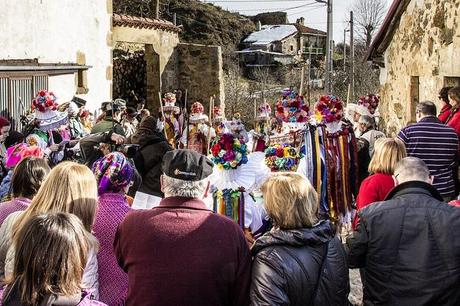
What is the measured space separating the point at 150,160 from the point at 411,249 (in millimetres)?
3175

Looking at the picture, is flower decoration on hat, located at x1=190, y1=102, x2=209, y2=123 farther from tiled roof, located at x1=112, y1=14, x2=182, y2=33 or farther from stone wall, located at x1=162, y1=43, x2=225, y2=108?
stone wall, located at x1=162, y1=43, x2=225, y2=108

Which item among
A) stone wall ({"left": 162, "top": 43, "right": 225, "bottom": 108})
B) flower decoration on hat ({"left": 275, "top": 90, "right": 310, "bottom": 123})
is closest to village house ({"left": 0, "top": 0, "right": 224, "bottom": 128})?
stone wall ({"left": 162, "top": 43, "right": 225, "bottom": 108})

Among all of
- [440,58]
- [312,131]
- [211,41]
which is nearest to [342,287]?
[312,131]

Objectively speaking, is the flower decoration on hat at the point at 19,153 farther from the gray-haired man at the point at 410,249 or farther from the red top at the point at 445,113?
the red top at the point at 445,113

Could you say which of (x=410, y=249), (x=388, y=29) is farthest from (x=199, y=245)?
(x=388, y=29)

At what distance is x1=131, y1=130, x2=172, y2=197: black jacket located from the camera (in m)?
5.71

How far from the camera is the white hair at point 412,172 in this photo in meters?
3.32

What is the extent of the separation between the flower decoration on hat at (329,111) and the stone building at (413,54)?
73.4 inches

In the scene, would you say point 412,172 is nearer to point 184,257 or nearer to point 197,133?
point 184,257

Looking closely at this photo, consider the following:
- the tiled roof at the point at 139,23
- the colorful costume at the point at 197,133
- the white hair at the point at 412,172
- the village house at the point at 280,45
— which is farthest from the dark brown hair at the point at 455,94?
the village house at the point at 280,45

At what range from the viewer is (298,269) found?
2.73m

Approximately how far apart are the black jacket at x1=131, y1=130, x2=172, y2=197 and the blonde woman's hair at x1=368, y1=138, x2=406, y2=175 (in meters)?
2.20

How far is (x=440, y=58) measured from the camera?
7082 millimetres

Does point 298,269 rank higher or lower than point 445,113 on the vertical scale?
lower
